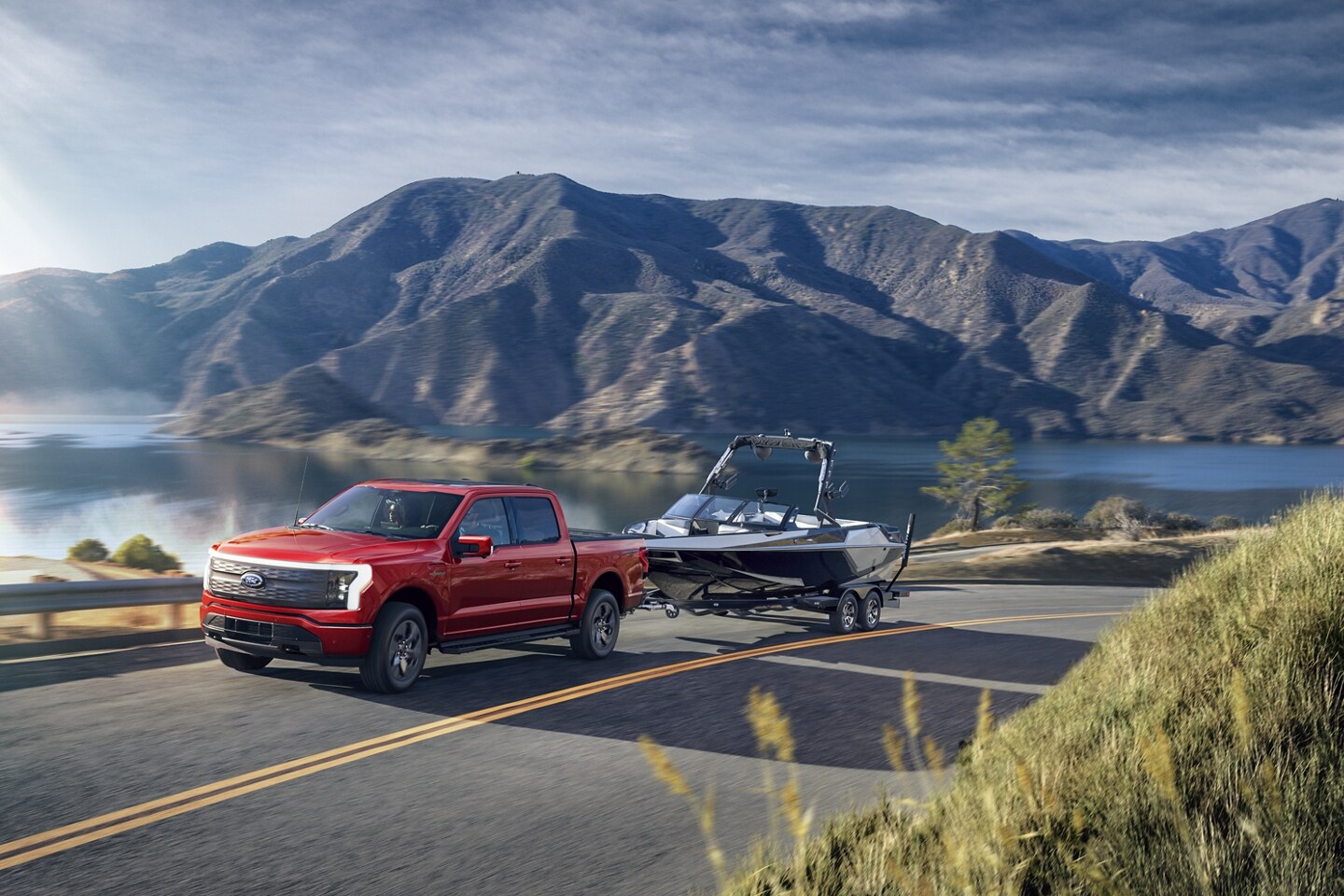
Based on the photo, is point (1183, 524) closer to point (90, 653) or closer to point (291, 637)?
point (90, 653)

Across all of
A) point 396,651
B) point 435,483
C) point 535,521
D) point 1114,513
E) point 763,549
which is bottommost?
point 1114,513

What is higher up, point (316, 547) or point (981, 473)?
point (316, 547)

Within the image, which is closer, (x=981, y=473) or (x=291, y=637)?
(x=291, y=637)

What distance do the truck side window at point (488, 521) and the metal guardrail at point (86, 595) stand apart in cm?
433

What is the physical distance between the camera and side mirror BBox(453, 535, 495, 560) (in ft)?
32.6

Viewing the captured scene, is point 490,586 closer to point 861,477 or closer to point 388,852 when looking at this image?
point 388,852

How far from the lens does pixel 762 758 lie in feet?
26.4

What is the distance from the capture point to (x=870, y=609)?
51.4ft

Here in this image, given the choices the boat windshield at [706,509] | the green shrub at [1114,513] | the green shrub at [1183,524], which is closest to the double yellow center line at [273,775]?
the boat windshield at [706,509]

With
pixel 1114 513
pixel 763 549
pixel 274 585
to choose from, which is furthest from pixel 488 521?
pixel 1114 513

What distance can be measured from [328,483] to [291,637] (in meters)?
86.2

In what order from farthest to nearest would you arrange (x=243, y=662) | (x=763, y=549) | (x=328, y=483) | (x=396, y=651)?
1. (x=328, y=483)
2. (x=763, y=549)
3. (x=243, y=662)
4. (x=396, y=651)

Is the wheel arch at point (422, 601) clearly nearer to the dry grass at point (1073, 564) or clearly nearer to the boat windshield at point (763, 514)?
the boat windshield at point (763, 514)

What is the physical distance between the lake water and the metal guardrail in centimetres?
2547
